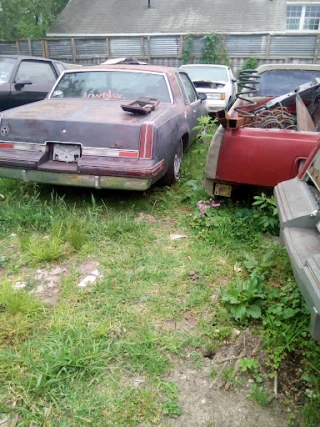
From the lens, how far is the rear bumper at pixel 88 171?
353 cm

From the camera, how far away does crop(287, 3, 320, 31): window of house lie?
20.2 m

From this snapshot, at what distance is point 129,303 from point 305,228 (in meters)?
1.36

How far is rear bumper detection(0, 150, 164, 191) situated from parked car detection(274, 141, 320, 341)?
54.2 inches

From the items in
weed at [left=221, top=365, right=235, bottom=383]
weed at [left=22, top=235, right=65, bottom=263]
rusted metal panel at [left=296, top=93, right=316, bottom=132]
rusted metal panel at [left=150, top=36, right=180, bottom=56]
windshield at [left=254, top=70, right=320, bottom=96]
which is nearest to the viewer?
weed at [left=221, top=365, right=235, bottom=383]

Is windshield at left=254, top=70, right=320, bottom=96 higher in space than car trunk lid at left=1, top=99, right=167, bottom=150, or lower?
higher

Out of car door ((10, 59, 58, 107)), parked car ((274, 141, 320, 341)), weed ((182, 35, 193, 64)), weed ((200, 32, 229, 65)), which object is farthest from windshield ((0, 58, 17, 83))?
weed ((200, 32, 229, 65))

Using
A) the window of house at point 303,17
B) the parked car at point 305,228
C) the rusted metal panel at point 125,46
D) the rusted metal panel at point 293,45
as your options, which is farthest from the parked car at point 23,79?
the window of house at point 303,17

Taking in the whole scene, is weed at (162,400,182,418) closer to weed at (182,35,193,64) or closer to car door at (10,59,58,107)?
car door at (10,59,58,107)

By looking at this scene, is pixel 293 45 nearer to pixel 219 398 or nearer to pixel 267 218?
pixel 267 218

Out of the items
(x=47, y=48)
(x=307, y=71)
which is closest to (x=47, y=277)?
(x=307, y=71)

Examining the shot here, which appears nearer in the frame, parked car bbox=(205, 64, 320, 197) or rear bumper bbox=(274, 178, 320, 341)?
rear bumper bbox=(274, 178, 320, 341)

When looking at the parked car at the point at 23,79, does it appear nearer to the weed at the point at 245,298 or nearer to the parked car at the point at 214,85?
the parked car at the point at 214,85

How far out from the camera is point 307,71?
227 inches

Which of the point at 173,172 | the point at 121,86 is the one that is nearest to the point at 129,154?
the point at 173,172
